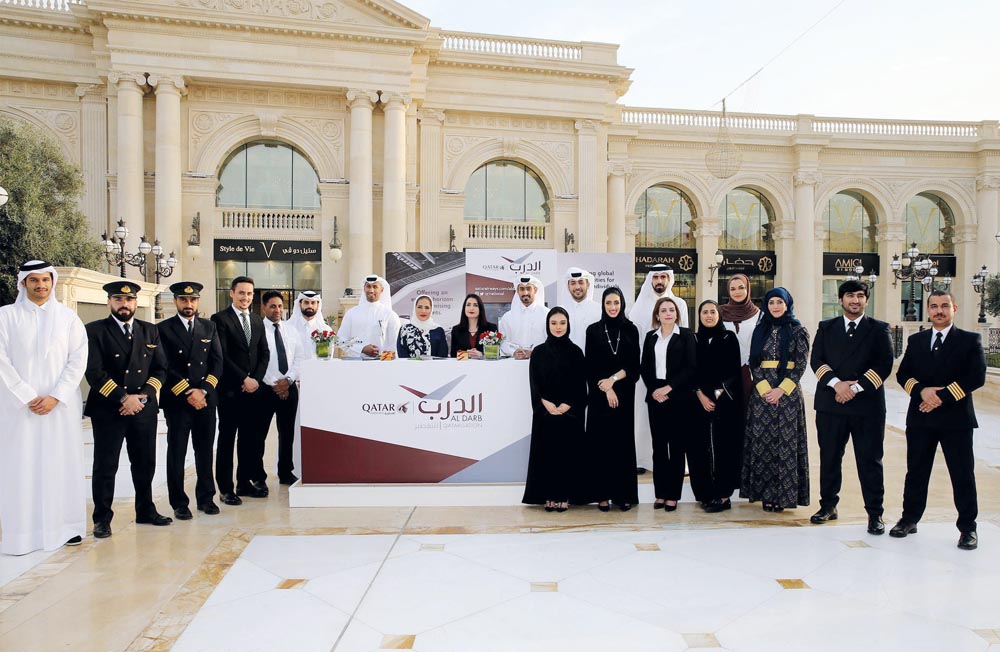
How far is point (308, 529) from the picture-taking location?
526cm

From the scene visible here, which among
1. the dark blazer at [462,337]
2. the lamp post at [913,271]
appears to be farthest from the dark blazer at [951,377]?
the lamp post at [913,271]

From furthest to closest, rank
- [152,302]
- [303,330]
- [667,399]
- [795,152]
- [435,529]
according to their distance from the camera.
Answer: [795,152] → [152,302] → [303,330] → [667,399] → [435,529]

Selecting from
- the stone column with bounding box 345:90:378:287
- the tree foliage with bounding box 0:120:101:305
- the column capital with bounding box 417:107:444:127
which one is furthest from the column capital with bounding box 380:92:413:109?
the tree foliage with bounding box 0:120:101:305

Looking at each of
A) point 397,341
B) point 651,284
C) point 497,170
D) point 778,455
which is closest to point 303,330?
point 397,341

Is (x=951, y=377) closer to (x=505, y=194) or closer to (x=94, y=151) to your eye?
(x=505, y=194)

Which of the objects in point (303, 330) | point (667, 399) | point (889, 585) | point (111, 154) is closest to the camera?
point (889, 585)

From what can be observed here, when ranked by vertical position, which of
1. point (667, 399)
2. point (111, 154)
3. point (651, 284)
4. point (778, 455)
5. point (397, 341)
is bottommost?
point (778, 455)

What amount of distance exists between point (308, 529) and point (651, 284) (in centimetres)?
400

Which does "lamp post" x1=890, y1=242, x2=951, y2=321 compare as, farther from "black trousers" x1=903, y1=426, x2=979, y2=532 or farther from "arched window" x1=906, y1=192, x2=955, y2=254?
"black trousers" x1=903, y1=426, x2=979, y2=532

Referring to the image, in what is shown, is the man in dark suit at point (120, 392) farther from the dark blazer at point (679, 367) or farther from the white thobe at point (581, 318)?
the dark blazer at point (679, 367)

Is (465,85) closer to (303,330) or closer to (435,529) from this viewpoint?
(303,330)

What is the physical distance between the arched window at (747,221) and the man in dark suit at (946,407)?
968 inches

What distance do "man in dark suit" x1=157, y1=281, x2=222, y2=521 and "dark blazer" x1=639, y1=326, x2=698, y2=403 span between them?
387 centimetres

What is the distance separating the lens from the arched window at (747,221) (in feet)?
92.9
